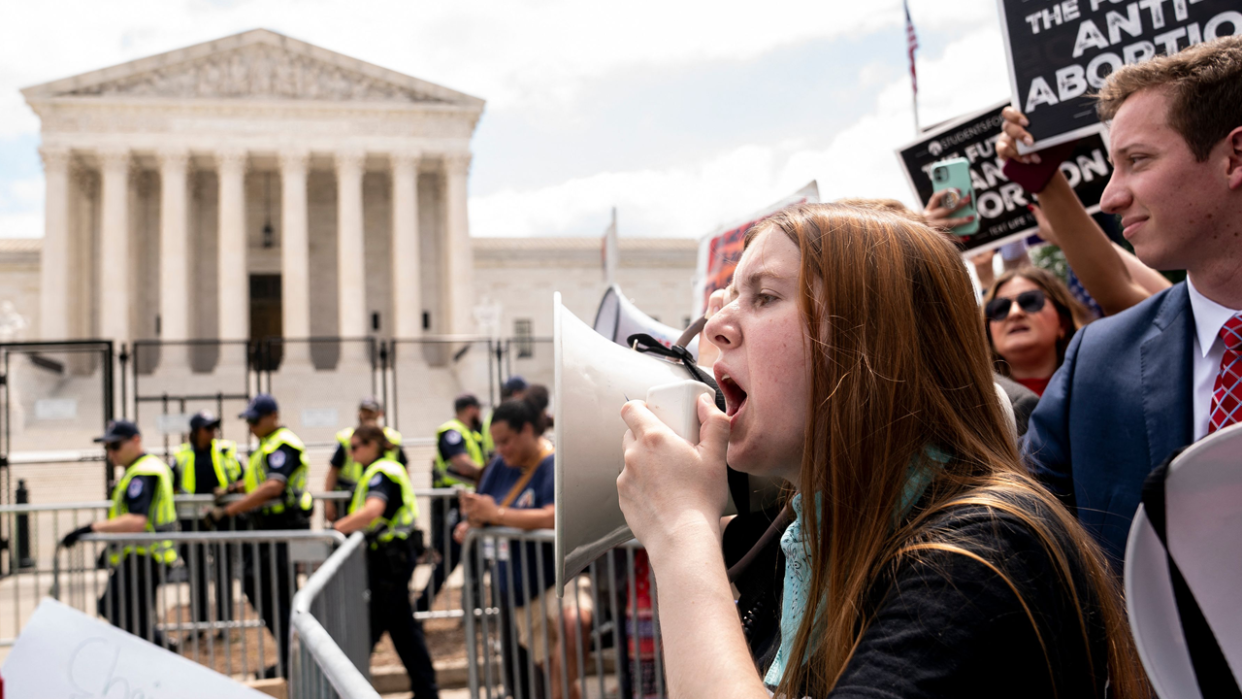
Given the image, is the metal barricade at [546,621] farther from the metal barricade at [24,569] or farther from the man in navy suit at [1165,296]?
the metal barricade at [24,569]

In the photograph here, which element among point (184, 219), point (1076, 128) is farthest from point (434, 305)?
point (1076, 128)

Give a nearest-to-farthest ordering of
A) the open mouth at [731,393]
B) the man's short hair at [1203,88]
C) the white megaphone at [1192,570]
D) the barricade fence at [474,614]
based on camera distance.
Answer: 1. the white megaphone at [1192,570]
2. the open mouth at [731,393]
3. the man's short hair at [1203,88]
4. the barricade fence at [474,614]

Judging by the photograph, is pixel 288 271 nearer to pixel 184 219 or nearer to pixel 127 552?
pixel 184 219

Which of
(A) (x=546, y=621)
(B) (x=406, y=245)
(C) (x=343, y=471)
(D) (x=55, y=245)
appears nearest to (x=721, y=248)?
(A) (x=546, y=621)

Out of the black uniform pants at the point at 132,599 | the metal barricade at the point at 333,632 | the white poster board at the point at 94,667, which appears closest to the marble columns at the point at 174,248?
the black uniform pants at the point at 132,599

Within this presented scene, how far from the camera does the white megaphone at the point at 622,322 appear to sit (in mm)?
3053

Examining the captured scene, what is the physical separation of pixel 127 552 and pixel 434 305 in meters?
38.7

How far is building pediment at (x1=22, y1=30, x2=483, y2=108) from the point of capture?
40094mm

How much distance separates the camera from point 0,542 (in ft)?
35.2

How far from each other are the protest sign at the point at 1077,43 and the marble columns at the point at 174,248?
41.3 meters

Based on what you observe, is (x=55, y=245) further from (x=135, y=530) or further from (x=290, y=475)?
(x=135, y=530)

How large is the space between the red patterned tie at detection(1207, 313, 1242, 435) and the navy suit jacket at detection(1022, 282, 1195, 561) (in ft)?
0.26

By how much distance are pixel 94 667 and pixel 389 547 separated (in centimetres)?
440

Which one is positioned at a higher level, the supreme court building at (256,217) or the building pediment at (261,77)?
the building pediment at (261,77)
